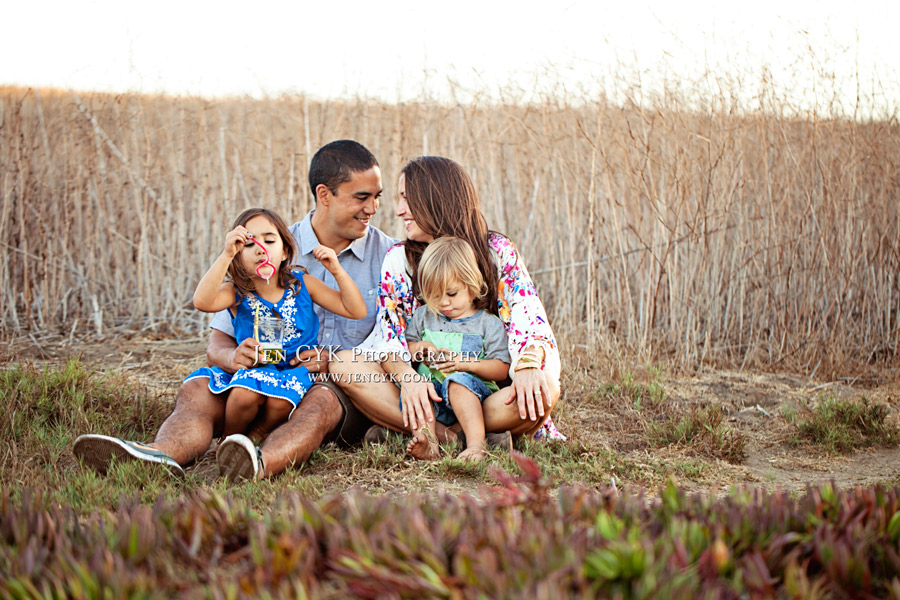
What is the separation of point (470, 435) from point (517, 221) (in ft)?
10.1

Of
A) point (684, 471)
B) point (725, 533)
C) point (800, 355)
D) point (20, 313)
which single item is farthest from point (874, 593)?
point (20, 313)

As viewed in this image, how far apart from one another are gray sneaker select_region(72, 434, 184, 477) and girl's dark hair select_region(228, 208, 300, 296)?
0.76m

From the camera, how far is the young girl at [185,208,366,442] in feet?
9.77

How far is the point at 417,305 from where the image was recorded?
3.34 metres

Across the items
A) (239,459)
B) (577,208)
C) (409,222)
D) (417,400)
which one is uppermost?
(577,208)

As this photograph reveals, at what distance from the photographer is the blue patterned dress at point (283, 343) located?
301cm

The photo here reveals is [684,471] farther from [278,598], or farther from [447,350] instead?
[278,598]

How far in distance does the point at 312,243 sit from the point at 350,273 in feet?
0.78

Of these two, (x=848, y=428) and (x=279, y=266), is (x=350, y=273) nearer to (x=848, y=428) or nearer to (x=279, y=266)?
(x=279, y=266)

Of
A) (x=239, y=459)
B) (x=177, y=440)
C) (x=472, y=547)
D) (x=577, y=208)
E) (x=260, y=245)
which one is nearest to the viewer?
(x=472, y=547)

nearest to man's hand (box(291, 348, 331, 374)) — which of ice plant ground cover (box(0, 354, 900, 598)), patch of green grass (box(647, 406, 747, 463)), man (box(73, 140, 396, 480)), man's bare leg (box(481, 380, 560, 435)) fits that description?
man (box(73, 140, 396, 480))

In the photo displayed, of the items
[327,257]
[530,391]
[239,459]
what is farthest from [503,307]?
[239,459]

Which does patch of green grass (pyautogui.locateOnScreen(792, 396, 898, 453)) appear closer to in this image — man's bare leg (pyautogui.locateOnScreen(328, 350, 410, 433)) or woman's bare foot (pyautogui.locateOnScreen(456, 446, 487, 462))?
woman's bare foot (pyautogui.locateOnScreen(456, 446, 487, 462))

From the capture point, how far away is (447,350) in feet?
10.4
